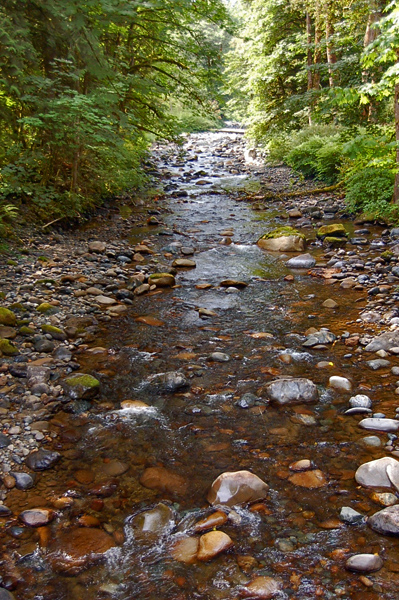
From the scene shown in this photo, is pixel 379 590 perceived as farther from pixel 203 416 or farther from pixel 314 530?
pixel 203 416

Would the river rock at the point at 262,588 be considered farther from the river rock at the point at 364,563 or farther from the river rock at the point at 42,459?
the river rock at the point at 42,459

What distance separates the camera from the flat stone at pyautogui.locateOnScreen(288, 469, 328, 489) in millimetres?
2892

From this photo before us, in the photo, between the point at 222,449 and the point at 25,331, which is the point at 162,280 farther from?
the point at 222,449

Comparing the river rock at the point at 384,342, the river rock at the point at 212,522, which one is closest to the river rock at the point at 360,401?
the river rock at the point at 384,342

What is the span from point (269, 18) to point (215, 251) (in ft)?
45.9

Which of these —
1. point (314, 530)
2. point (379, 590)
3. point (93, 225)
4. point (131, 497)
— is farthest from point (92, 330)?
point (93, 225)

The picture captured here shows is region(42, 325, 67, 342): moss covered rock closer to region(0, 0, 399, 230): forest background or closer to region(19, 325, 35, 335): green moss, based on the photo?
region(19, 325, 35, 335): green moss

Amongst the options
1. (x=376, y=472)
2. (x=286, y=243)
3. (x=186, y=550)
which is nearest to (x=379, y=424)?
(x=376, y=472)

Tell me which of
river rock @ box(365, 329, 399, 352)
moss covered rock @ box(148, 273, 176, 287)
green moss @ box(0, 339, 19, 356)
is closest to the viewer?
green moss @ box(0, 339, 19, 356)

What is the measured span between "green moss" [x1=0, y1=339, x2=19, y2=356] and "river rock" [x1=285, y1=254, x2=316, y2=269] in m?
5.02

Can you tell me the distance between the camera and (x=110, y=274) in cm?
714

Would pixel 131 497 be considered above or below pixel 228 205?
below

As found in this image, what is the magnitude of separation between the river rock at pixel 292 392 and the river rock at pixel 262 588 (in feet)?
5.50

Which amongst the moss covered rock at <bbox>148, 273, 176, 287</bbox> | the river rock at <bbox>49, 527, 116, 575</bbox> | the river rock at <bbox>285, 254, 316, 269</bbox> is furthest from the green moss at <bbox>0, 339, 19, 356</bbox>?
the river rock at <bbox>285, 254, 316, 269</bbox>
